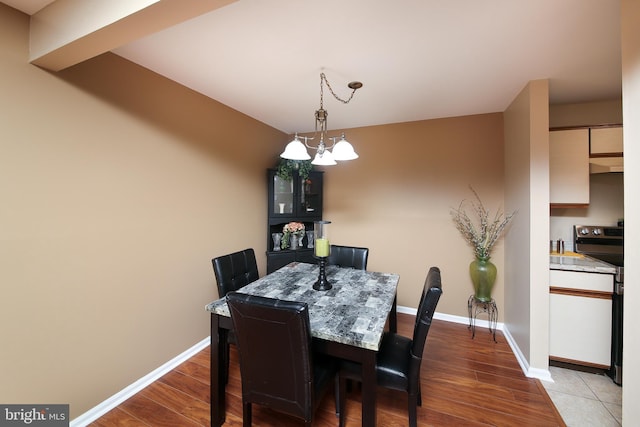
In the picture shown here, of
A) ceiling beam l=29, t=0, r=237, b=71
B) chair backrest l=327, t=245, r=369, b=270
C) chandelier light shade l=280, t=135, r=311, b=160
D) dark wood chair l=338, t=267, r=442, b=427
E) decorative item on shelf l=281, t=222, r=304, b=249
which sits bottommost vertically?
dark wood chair l=338, t=267, r=442, b=427

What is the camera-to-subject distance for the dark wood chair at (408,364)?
1363mm

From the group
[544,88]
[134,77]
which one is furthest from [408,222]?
[134,77]

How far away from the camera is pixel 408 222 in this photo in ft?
10.6

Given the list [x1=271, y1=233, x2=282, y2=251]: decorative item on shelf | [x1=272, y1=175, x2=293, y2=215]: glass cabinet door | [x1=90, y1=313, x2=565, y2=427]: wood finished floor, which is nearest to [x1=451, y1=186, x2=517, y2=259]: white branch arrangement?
[x1=90, y1=313, x2=565, y2=427]: wood finished floor

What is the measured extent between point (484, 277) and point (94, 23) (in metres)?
3.53

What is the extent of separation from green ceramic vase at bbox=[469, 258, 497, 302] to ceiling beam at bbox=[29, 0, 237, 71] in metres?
3.03

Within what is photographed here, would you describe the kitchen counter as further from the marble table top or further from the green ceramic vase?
the marble table top

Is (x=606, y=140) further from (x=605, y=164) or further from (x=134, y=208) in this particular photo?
(x=134, y=208)

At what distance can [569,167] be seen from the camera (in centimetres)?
235

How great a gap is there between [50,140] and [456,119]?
11.8 feet

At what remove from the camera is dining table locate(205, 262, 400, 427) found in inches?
49.4

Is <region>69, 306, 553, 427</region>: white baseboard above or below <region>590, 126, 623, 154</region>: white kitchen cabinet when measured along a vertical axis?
below

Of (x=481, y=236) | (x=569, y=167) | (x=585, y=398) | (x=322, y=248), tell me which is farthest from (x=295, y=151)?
A: (x=585, y=398)

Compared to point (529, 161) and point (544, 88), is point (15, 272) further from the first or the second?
point (544, 88)
